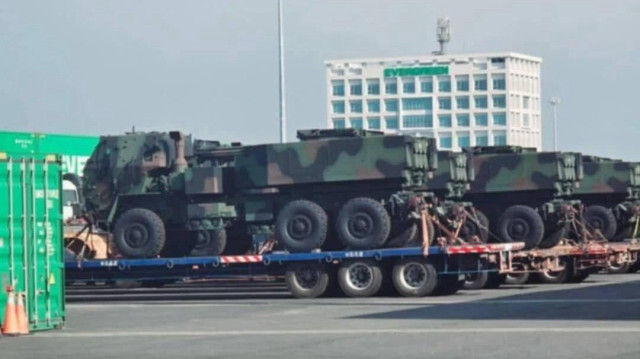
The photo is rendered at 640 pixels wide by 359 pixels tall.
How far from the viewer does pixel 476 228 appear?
33469 millimetres

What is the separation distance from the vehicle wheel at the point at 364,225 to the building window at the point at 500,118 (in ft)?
105

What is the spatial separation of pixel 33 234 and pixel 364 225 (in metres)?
9.89

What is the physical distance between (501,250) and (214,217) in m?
6.11

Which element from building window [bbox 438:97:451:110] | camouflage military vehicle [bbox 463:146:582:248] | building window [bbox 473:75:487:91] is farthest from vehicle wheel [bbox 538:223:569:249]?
building window [bbox 438:97:451:110]

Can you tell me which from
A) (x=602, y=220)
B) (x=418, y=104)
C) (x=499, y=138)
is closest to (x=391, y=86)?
(x=418, y=104)

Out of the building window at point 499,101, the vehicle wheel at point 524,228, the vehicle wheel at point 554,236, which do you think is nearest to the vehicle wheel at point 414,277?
the vehicle wheel at point 524,228

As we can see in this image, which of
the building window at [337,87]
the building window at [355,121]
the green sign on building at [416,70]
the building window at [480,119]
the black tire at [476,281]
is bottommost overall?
the black tire at [476,281]

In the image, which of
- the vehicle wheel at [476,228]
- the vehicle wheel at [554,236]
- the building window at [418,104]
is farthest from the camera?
the building window at [418,104]

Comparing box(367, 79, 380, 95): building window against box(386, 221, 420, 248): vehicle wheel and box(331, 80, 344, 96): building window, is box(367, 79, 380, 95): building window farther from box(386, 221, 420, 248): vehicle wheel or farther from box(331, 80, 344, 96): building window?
box(386, 221, 420, 248): vehicle wheel

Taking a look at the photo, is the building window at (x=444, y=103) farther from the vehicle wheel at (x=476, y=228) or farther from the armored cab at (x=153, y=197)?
the armored cab at (x=153, y=197)

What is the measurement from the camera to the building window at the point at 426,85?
61.8m

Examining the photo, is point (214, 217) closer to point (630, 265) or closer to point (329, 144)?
point (329, 144)

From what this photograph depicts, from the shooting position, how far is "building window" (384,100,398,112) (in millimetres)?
59938

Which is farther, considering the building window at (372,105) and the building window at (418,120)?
the building window at (418,120)
